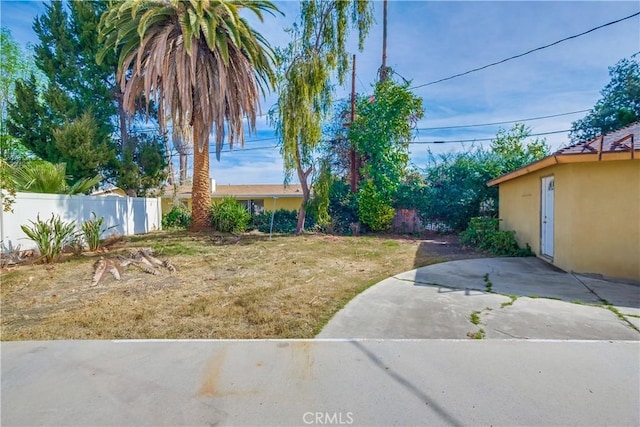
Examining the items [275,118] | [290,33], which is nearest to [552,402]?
[275,118]

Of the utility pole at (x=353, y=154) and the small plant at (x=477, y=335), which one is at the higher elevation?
the utility pole at (x=353, y=154)

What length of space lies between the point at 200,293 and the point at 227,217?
28.9 feet

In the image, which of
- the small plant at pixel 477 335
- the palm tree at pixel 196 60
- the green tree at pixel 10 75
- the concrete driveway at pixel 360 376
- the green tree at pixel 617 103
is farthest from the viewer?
the green tree at pixel 10 75

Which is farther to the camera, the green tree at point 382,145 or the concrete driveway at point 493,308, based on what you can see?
the green tree at point 382,145

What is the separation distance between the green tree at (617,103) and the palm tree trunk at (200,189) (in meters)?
Result: 16.7

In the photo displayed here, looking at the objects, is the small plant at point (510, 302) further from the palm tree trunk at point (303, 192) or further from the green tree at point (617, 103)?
the green tree at point (617, 103)

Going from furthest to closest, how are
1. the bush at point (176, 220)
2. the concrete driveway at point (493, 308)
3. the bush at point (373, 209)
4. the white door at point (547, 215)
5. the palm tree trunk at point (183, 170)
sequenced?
1. the palm tree trunk at point (183, 170)
2. the bush at point (176, 220)
3. the bush at point (373, 209)
4. the white door at point (547, 215)
5. the concrete driveway at point (493, 308)

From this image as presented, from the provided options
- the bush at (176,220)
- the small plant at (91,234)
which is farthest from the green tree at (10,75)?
the small plant at (91,234)

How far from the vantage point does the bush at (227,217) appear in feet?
46.2

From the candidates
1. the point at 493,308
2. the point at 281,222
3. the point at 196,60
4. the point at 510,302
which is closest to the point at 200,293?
the point at 493,308

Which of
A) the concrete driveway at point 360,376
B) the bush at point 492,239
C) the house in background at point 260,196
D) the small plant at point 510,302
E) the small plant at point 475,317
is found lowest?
the concrete driveway at point 360,376

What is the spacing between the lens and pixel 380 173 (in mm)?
15258

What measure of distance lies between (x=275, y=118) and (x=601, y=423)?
43.3 ft

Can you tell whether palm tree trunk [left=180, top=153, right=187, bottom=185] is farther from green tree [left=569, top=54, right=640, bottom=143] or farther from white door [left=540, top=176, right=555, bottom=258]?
green tree [left=569, top=54, right=640, bottom=143]
